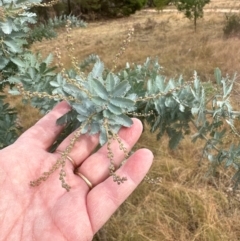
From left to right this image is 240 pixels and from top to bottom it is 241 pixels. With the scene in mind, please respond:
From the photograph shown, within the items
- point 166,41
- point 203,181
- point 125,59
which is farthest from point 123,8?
point 203,181

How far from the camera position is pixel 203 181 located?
2814 millimetres

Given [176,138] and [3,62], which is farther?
[3,62]

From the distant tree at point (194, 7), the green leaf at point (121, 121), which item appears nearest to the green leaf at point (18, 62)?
the green leaf at point (121, 121)

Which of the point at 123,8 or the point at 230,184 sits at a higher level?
the point at 230,184

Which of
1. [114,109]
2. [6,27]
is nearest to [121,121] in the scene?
[114,109]

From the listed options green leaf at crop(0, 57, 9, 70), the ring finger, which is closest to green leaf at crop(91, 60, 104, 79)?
the ring finger

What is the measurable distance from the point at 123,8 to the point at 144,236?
1283 cm

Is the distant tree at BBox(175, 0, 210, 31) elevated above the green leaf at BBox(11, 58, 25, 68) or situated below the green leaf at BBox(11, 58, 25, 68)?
below

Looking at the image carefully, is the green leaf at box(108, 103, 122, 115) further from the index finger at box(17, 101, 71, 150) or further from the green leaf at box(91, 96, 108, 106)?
the index finger at box(17, 101, 71, 150)

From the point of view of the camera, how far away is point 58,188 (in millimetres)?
1102

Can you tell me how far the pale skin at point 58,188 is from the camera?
3.32ft

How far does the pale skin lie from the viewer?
1.01 meters

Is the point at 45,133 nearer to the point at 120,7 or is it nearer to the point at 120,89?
the point at 120,89

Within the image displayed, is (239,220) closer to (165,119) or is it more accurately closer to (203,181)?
(203,181)
